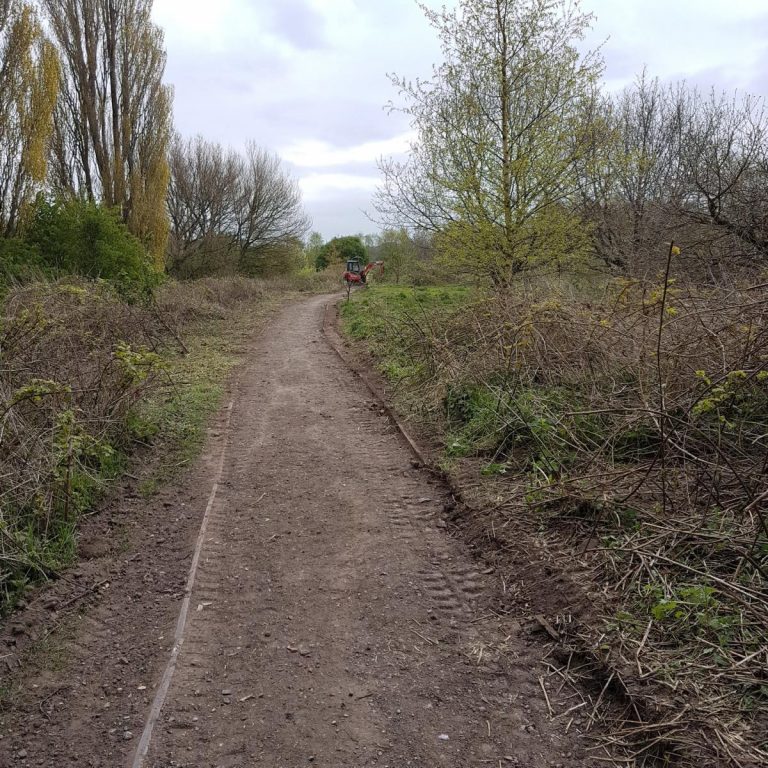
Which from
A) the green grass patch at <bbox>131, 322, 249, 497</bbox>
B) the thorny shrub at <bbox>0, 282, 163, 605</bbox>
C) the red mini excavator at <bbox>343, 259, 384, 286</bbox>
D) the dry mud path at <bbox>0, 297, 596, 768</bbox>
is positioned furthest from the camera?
the red mini excavator at <bbox>343, 259, 384, 286</bbox>

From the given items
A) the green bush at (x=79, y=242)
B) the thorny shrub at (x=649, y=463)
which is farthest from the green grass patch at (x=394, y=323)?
the green bush at (x=79, y=242)

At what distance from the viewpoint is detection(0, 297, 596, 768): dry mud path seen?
2.46 meters

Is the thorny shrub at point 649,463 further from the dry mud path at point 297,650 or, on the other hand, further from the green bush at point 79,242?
the green bush at point 79,242

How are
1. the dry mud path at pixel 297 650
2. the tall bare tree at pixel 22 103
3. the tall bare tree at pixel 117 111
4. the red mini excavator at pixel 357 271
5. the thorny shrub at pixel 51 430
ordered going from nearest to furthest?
the dry mud path at pixel 297 650 < the thorny shrub at pixel 51 430 < the tall bare tree at pixel 22 103 < the tall bare tree at pixel 117 111 < the red mini excavator at pixel 357 271

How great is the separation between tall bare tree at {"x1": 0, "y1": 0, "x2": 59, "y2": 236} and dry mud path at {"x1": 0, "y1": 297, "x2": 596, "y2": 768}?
12.9 m

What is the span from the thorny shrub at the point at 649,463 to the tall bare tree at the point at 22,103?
12166 millimetres

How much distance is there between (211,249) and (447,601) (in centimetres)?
3056

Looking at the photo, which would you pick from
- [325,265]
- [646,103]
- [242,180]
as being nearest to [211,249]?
[242,180]

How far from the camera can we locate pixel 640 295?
22.0 ft

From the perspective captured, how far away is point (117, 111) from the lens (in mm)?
19859

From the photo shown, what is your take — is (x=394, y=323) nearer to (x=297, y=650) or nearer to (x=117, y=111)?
(x=297, y=650)

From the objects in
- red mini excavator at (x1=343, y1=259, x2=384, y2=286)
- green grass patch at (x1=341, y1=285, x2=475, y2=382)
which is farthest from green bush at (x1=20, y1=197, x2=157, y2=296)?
red mini excavator at (x1=343, y1=259, x2=384, y2=286)

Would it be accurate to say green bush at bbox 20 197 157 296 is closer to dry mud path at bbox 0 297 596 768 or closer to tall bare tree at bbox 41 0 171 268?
tall bare tree at bbox 41 0 171 268

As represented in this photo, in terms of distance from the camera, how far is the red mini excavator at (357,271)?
21859 millimetres
